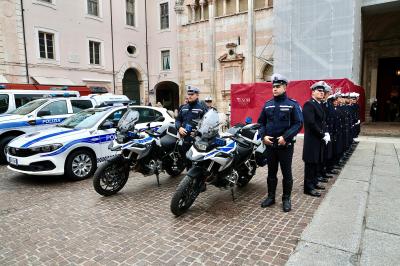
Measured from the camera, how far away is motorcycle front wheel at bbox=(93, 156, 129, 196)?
5156 millimetres

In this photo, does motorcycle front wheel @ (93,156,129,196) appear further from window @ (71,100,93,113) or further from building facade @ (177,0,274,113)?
building facade @ (177,0,274,113)

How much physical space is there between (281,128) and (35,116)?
280 inches

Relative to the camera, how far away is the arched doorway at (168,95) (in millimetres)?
27922

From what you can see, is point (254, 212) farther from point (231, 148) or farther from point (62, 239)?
point (62, 239)

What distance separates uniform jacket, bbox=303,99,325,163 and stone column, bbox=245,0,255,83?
674 inches

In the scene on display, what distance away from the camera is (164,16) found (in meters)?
25.8

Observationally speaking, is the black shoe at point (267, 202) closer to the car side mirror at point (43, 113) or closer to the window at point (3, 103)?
the car side mirror at point (43, 113)

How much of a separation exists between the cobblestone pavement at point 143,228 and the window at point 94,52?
17.6 meters

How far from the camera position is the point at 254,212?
4.53 m

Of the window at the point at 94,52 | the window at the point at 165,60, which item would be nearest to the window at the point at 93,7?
the window at the point at 94,52

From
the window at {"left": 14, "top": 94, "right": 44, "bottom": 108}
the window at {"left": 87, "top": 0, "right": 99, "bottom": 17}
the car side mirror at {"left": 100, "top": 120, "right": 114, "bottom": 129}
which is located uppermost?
the window at {"left": 87, "top": 0, "right": 99, "bottom": 17}

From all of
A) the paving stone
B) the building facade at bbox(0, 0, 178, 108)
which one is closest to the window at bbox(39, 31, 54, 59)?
the building facade at bbox(0, 0, 178, 108)

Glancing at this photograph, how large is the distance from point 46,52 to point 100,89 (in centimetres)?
401

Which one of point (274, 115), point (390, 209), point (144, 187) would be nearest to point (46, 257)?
point (144, 187)
